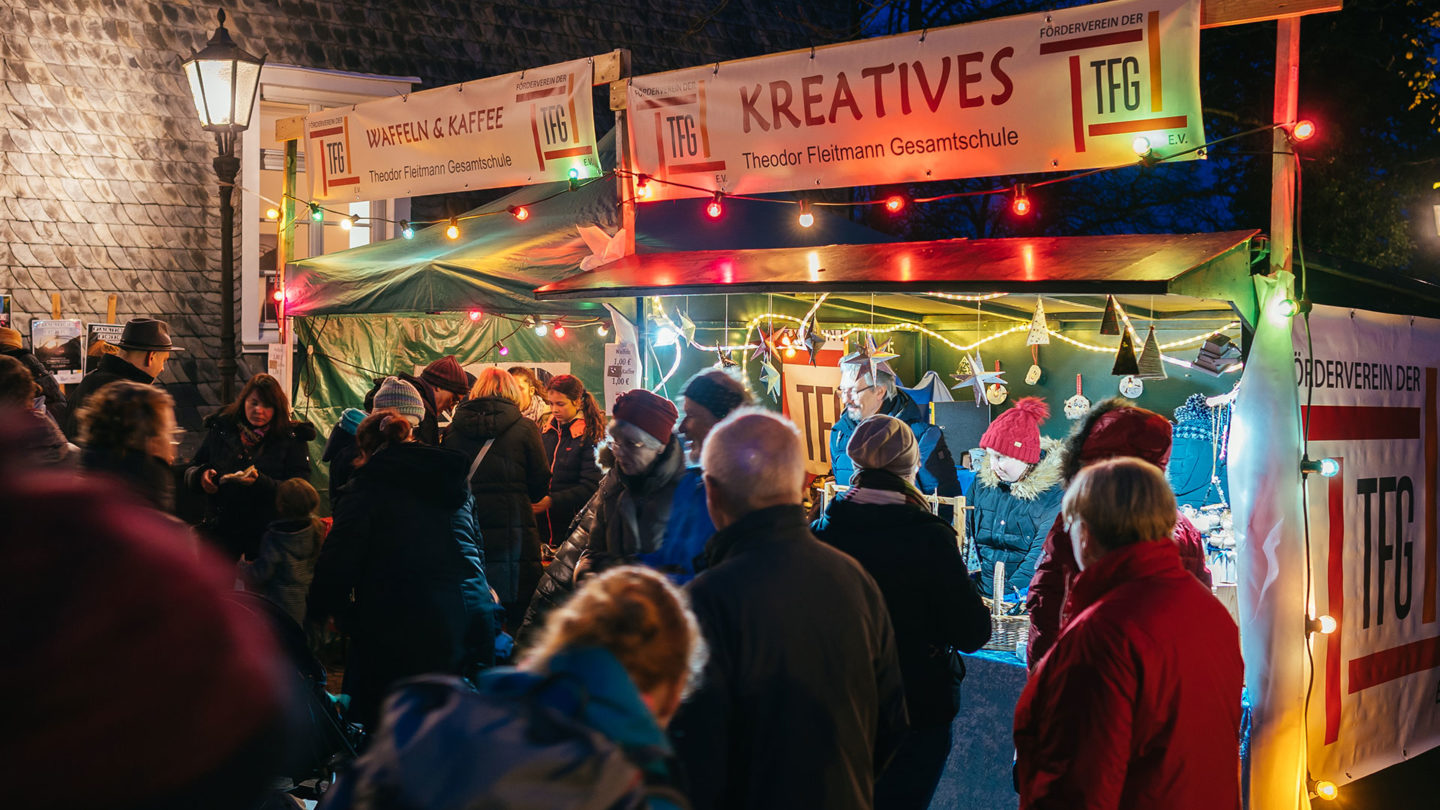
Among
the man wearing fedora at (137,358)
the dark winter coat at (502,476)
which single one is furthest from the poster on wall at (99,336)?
the dark winter coat at (502,476)

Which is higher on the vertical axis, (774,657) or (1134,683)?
(774,657)

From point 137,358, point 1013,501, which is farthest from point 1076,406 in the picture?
point 137,358

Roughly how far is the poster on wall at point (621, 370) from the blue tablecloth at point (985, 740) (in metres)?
2.70

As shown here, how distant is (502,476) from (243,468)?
1.45 m

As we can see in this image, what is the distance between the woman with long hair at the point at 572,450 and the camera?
749 centimetres

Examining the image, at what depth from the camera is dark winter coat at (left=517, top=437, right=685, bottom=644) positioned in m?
4.20

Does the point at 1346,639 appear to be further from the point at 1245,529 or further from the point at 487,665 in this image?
the point at 487,665

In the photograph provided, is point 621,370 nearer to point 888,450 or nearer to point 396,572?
point 396,572

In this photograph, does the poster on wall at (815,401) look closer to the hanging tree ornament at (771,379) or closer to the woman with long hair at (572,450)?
the hanging tree ornament at (771,379)

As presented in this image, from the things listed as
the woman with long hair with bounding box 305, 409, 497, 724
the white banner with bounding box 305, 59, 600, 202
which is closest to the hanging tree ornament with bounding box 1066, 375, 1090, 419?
the white banner with bounding box 305, 59, 600, 202

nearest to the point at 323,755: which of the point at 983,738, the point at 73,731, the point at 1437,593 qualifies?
the point at 73,731

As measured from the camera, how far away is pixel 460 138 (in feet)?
26.2

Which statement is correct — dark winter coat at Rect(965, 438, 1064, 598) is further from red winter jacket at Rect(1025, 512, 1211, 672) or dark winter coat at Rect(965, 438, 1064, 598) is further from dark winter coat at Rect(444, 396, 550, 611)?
dark winter coat at Rect(444, 396, 550, 611)

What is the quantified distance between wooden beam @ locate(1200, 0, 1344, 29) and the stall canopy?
12.1 ft
